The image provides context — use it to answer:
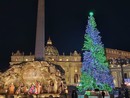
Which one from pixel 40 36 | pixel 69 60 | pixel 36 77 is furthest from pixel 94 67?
pixel 69 60

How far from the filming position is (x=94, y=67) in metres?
29.0

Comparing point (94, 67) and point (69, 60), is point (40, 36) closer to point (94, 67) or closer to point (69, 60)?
point (94, 67)

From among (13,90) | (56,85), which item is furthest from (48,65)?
(13,90)

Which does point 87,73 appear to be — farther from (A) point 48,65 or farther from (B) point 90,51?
(A) point 48,65

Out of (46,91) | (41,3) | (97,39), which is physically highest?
(41,3)

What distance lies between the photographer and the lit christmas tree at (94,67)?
28453 millimetres

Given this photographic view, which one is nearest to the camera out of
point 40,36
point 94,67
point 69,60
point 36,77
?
point 36,77

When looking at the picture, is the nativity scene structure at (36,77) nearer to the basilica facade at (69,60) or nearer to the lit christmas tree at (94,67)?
the lit christmas tree at (94,67)

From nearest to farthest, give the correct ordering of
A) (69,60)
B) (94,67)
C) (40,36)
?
(40,36) → (94,67) → (69,60)

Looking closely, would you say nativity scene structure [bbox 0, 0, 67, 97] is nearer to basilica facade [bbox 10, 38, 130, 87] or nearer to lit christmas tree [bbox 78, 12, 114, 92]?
lit christmas tree [bbox 78, 12, 114, 92]

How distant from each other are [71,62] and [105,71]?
5253 cm

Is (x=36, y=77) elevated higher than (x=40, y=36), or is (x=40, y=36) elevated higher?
(x=40, y=36)

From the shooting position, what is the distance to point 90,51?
98.6 ft

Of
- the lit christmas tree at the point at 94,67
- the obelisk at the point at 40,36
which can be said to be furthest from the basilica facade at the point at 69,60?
the obelisk at the point at 40,36
